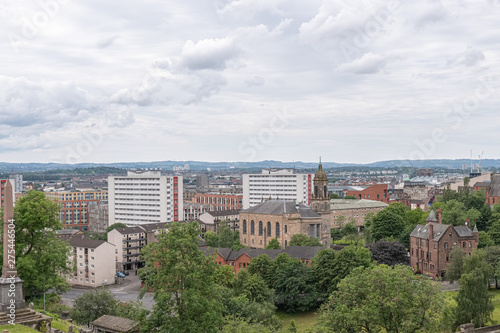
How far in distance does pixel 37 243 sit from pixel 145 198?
369 feet

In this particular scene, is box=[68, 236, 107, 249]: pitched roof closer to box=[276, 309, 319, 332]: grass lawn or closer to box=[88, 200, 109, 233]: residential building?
box=[276, 309, 319, 332]: grass lawn

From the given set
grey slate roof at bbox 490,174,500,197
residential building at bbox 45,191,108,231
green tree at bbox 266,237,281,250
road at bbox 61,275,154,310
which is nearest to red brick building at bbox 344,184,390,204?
grey slate roof at bbox 490,174,500,197

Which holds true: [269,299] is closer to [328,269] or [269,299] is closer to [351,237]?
[328,269]

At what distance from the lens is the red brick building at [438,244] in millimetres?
82062

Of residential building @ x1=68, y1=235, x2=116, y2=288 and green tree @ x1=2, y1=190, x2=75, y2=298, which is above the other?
green tree @ x1=2, y1=190, x2=75, y2=298

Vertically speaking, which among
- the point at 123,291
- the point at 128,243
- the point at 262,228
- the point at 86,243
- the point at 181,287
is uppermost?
the point at 181,287

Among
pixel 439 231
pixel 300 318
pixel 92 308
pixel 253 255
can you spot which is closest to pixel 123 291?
pixel 253 255

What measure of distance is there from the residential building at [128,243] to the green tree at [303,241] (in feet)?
89.0

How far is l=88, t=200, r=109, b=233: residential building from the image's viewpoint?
16500 centimetres

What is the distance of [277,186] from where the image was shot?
190 metres

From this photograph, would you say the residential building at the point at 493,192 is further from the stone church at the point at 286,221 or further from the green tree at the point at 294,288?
the green tree at the point at 294,288

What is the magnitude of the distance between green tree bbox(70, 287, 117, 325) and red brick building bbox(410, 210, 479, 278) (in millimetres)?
47278

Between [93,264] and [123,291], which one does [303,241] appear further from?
[93,264]

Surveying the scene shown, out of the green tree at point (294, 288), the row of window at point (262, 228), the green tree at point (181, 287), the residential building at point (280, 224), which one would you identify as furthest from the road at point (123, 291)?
the green tree at point (181, 287)
